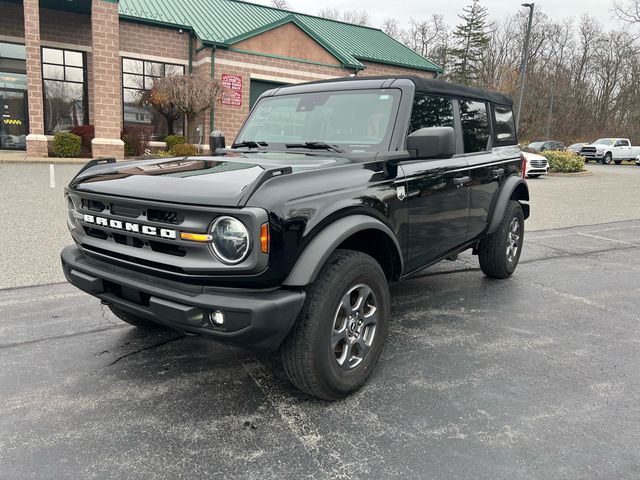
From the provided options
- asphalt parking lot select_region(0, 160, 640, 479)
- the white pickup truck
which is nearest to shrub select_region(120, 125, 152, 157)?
asphalt parking lot select_region(0, 160, 640, 479)

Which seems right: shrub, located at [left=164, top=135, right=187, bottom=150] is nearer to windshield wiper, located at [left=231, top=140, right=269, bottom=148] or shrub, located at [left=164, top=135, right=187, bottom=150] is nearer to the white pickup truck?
windshield wiper, located at [left=231, top=140, right=269, bottom=148]

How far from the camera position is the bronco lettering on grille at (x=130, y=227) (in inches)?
102

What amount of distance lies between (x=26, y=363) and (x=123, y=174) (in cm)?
153

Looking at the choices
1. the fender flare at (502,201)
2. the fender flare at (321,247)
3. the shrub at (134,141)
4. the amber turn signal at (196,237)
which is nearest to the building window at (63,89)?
the shrub at (134,141)

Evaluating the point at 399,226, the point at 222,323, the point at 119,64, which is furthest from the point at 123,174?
the point at 119,64

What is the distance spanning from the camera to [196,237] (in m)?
2.50

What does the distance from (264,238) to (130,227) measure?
2.79 ft

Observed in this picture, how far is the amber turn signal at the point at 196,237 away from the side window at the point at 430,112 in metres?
1.88

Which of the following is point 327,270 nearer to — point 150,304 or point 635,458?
point 150,304

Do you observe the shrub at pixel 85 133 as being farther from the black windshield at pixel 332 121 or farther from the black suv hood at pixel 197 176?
the black suv hood at pixel 197 176

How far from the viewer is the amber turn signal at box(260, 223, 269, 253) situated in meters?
2.40

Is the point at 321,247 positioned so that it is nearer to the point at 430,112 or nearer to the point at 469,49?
the point at 430,112

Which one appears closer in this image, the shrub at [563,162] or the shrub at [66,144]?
the shrub at [66,144]

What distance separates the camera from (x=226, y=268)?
8.02ft
